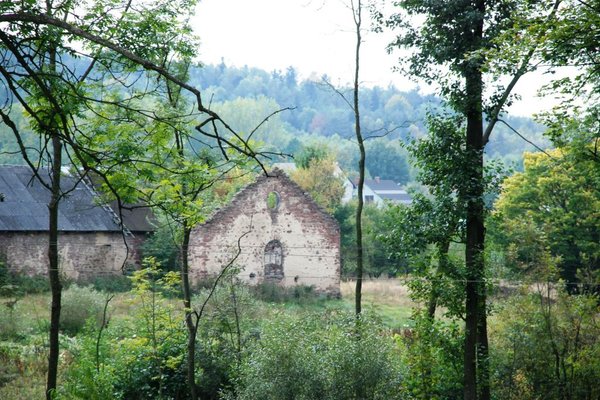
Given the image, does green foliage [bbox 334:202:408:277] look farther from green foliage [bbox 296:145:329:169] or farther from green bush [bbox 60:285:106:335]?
green bush [bbox 60:285:106:335]

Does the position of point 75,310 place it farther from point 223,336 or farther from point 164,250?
point 164,250

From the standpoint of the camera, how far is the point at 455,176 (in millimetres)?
14398

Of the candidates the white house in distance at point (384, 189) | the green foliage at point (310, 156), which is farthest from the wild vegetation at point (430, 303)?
the white house in distance at point (384, 189)

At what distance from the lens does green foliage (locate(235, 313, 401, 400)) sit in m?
12.7

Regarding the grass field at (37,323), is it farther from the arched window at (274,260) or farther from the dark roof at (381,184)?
the dark roof at (381,184)

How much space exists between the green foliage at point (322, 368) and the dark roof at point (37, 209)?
18.2 metres

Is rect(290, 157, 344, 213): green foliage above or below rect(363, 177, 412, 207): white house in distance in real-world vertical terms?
below

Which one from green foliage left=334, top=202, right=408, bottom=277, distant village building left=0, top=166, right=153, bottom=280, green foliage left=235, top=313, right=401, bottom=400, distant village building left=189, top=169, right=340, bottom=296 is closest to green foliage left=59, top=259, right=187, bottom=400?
green foliage left=235, top=313, right=401, bottom=400

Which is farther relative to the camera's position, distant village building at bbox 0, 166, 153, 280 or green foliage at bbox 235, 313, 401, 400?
distant village building at bbox 0, 166, 153, 280

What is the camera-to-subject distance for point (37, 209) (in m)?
31.6

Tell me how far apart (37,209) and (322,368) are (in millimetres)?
22008

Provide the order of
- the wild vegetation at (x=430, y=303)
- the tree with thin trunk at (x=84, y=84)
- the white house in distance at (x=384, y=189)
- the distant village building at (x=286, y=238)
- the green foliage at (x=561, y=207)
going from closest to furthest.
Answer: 1. the tree with thin trunk at (x=84, y=84)
2. the wild vegetation at (x=430, y=303)
3. the green foliage at (x=561, y=207)
4. the distant village building at (x=286, y=238)
5. the white house in distance at (x=384, y=189)

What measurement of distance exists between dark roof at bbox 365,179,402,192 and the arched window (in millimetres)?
57585

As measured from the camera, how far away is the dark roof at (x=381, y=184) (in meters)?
90.8
